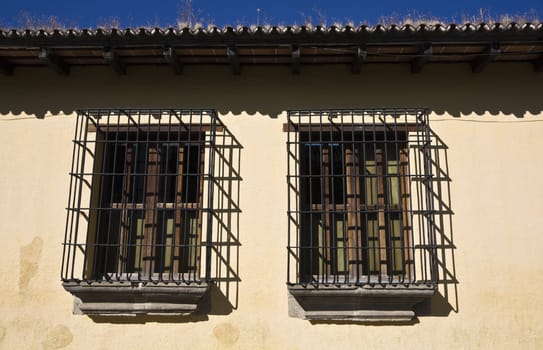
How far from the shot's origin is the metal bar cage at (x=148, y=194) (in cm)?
519

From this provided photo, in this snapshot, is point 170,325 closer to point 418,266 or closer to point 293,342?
point 293,342

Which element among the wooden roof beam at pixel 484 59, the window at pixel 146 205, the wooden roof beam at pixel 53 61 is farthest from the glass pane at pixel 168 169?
the wooden roof beam at pixel 484 59

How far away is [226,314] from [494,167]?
10.1ft

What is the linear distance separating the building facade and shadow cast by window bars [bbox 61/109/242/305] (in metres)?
0.02

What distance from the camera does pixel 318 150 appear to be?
18.0 feet

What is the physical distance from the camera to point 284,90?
5.54 m

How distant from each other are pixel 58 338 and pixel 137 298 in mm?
888

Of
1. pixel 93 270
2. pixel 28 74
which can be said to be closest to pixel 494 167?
pixel 93 270

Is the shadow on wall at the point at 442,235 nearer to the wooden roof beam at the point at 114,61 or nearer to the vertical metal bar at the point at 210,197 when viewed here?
the vertical metal bar at the point at 210,197

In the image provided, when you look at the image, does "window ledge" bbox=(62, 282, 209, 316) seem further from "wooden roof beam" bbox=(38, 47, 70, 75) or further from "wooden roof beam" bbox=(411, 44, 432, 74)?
→ "wooden roof beam" bbox=(411, 44, 432, 74)

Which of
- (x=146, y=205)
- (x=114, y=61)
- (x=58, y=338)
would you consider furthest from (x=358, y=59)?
(x=58, y=338)

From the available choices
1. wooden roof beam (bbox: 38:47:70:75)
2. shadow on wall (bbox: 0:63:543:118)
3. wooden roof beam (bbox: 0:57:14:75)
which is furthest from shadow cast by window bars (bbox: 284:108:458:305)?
wooden roof beam (bbox: 0:57:14:75)

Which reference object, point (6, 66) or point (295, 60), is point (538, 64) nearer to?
point (295, 60)

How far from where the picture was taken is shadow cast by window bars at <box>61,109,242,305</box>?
16.9ft
